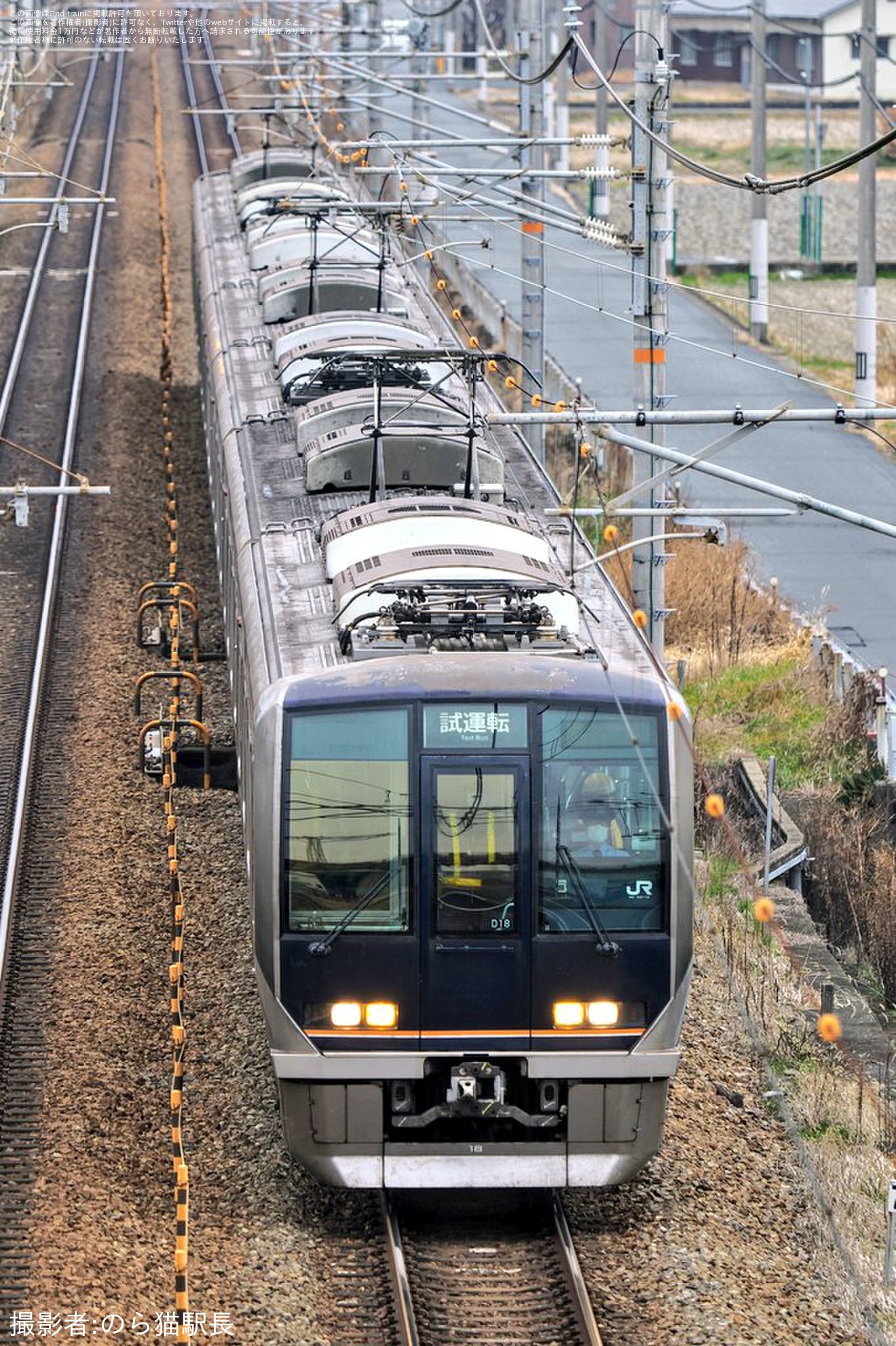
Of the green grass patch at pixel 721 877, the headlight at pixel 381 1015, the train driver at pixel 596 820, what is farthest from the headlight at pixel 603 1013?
the green grass patch at pixel 721 877

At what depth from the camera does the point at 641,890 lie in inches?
401

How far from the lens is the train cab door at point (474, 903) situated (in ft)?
33.2

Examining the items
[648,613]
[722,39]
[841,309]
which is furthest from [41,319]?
[722,39]

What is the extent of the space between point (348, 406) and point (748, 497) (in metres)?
12.3

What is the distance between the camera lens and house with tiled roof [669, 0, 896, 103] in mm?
67750

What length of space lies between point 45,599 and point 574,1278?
1194 centimetres

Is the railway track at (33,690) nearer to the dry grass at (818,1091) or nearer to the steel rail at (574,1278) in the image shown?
the steel rail at (574,1278)

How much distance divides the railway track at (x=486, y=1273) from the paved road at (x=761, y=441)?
817 centimetres

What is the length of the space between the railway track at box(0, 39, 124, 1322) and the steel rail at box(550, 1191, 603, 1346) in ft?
7.95

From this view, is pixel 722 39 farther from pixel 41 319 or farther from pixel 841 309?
pixel 41 319

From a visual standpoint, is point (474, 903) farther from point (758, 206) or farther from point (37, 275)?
point (37, 275)

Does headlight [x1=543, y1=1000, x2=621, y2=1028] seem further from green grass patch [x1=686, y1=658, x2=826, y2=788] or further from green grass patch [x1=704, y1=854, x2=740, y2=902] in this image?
green grass patch [x1=686, y1=658, x2=826, y2=788]

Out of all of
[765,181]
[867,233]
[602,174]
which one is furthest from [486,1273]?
[867,233]

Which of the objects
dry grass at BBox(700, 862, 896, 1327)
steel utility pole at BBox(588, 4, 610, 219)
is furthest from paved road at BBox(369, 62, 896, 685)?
dry grass at BBox(700, 862, 896, 1327)
